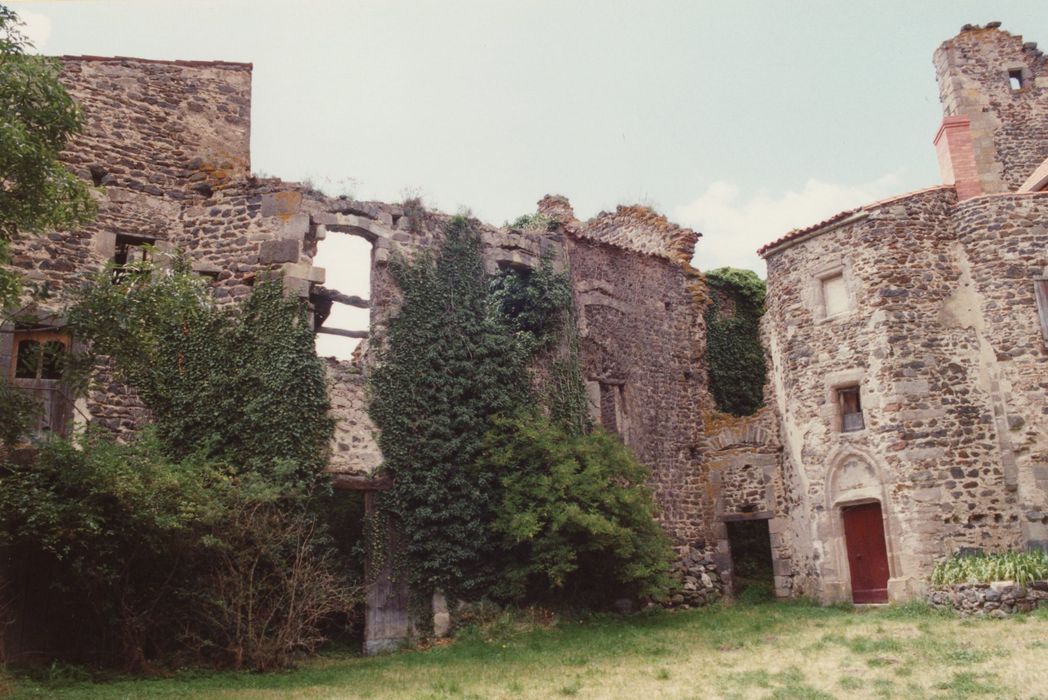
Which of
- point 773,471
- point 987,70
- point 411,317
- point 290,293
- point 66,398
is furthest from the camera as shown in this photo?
point 987,70

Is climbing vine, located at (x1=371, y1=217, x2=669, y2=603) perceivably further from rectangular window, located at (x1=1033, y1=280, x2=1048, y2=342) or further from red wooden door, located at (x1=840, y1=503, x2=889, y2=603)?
rectangular window, located at (x1=1033, y1=280, x2=1048, y2=342)

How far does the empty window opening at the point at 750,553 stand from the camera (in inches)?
811

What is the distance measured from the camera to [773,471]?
1906 cm

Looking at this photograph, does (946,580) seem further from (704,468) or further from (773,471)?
(704,468)

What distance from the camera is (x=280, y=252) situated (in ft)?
48.9

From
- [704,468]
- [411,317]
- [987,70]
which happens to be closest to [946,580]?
[704,468]

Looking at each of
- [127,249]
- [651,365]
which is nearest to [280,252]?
[127,249]

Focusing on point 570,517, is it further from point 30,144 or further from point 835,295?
point 30,144

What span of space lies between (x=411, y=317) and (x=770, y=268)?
7.88m

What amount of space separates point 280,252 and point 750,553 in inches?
494

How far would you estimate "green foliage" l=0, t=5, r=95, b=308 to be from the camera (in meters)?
9.72

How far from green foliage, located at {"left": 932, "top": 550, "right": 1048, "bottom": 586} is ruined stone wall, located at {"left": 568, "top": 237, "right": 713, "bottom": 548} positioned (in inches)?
212

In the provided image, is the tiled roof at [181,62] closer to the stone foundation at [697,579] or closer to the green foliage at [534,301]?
the green foliage at [534,301]

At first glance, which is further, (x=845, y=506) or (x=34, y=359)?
(x=845, y=506)
